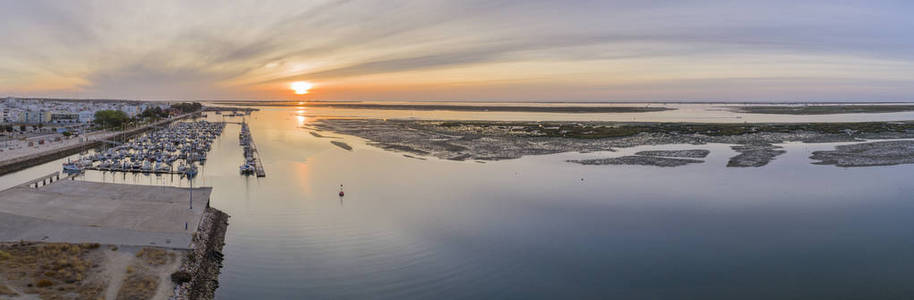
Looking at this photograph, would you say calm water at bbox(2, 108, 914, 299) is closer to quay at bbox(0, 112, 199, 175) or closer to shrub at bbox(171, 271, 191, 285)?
shrub at bbox(171, 271, 191, 285)

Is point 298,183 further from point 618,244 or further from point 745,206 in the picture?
point 745,206

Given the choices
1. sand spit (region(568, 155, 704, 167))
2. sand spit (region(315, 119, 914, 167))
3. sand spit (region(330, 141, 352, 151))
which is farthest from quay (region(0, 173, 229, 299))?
sand spit (region(568, 155, 704, 167))

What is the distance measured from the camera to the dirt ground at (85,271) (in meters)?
11.6

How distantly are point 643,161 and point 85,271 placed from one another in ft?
114

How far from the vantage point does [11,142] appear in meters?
44.2

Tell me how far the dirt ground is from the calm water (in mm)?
1925

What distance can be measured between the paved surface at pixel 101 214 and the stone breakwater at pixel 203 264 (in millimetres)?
468

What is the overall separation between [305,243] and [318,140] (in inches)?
1664

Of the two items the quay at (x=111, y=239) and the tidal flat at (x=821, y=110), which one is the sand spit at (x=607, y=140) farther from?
the tidal flat at (x=821, y=110)

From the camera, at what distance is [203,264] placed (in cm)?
1469

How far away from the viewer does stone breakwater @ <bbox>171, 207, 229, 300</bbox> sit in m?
12.8

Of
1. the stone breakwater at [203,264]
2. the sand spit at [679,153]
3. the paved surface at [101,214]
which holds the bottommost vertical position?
the stone breakwater at [203,264]

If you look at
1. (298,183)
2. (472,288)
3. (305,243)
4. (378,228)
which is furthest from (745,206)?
(298,183)

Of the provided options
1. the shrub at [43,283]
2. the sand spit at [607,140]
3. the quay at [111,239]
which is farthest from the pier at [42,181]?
the sand spit at [607,140]
